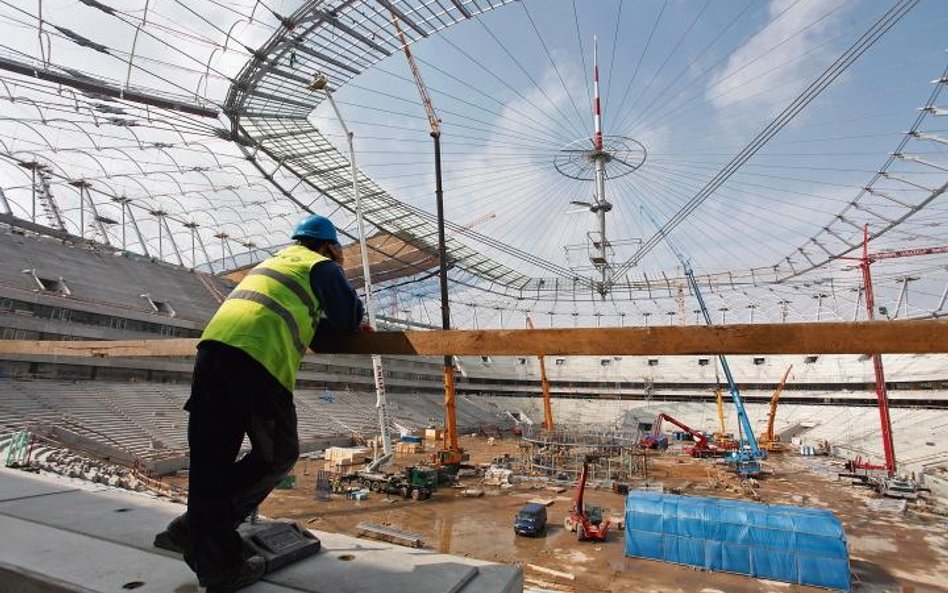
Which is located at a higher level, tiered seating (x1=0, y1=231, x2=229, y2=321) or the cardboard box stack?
tiered seating (x1=0, y1=231, x2=229, y2=321)

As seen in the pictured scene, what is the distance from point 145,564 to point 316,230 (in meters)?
1.74

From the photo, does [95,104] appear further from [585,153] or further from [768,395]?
[768,395]

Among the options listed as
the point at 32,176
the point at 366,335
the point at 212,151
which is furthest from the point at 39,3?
the point at 32,176

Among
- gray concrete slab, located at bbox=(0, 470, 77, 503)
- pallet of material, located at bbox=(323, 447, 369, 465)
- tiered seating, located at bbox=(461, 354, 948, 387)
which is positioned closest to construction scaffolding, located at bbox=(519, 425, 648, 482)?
pallet of material, located at bbox=(323, 447, 369, 465)

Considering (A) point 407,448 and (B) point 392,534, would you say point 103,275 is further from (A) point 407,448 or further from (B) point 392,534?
(B) point 392,534

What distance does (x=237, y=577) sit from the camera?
6.61ft

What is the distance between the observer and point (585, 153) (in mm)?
36719

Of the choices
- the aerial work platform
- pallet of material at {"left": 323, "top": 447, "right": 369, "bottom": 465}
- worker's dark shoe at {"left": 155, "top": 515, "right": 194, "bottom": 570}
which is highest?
worker's dark shoe at {"left": 155, "top": 515, "right": 194, "bottom": 570}

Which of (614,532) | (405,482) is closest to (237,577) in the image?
(614,532)

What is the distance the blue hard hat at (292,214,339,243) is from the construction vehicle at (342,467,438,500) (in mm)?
21842

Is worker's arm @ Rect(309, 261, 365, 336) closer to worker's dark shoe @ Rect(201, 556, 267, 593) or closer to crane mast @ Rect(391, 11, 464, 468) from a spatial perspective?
worker's dark shoe @ Rect(201, 556, 267, 593)

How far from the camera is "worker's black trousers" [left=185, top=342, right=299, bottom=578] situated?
2.06 meters

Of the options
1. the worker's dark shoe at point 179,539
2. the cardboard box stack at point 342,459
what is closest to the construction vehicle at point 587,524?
the cardboard box stack at point 342,459

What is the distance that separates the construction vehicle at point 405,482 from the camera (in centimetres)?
2289
